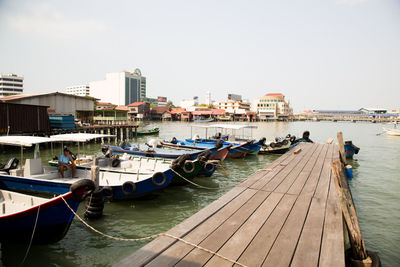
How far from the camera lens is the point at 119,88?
129 m

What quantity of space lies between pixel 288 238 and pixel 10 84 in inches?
4995

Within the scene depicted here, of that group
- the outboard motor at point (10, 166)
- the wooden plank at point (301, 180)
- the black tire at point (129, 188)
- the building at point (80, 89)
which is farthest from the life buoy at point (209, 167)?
the building at point (80, 89)

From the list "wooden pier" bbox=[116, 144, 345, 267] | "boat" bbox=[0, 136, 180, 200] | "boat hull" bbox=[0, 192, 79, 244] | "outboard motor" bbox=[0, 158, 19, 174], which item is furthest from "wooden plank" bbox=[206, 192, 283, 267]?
"outboard motor" bbox=[0, 158, 19, 174]

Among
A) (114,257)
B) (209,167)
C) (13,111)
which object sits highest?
(13,111)

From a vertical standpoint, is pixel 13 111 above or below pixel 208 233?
above

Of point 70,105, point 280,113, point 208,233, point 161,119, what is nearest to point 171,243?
point 208,233

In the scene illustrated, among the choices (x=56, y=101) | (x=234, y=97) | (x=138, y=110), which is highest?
(x=234, y=97)

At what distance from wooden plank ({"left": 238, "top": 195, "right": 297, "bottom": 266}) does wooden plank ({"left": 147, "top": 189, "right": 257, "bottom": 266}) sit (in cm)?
71

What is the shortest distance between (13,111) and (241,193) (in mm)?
23346

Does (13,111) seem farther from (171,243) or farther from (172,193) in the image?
(171,243)

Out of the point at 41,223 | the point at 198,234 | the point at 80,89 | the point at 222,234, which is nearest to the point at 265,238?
the point at 222,234

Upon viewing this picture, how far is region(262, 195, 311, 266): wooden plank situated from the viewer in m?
3.44

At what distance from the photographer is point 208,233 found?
163 inches

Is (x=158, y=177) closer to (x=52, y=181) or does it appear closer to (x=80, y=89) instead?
(x=52, y=181)
